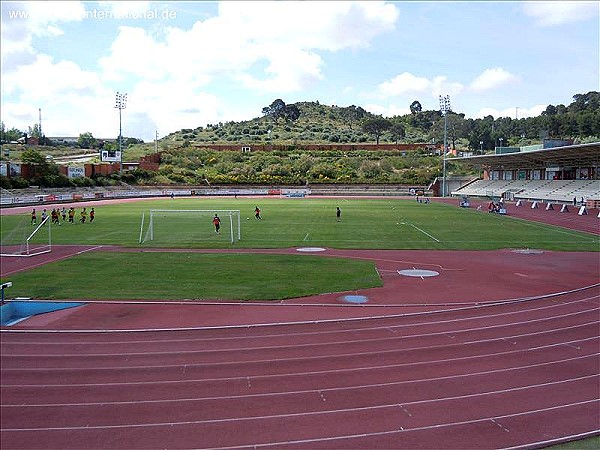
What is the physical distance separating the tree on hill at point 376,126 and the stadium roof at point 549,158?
7278cm

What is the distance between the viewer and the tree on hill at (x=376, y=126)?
535 ft

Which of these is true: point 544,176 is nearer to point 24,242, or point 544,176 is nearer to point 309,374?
point 24,242

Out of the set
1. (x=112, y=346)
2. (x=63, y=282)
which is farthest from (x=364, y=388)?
(x=63, y=282)

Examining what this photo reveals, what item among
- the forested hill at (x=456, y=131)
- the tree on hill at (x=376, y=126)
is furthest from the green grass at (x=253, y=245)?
the tree on hill at (x=376, y=126)

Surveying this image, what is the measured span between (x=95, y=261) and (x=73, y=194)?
172 ft

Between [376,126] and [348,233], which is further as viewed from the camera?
[376,126]

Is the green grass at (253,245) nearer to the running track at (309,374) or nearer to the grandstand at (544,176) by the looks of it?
the running track at (309,374)

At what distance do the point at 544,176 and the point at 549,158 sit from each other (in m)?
6.95

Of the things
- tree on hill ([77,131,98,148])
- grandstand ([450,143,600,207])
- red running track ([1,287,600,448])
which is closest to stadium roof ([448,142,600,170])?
Answer: grandstand ([450,143,600,207])

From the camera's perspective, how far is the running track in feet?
28.5

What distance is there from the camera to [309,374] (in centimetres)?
1099

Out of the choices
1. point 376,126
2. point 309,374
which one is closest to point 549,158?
point 309,374

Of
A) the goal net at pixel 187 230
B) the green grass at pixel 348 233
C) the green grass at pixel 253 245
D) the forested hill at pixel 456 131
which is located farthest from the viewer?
the forested hill at pixel 456 131

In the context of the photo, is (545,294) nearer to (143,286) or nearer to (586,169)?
(143,286)
